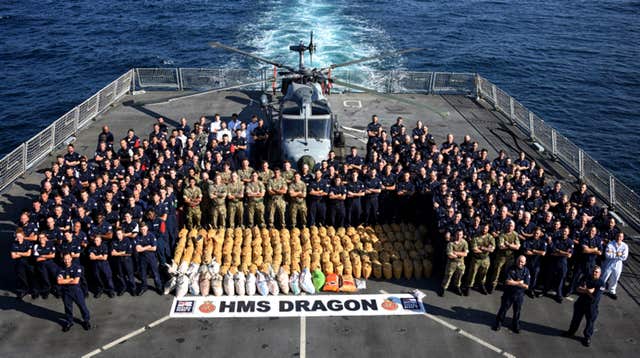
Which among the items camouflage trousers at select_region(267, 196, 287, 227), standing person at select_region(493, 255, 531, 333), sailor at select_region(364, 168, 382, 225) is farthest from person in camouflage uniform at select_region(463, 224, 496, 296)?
camouflage trousers at select_region(267, 196, 287, 227)

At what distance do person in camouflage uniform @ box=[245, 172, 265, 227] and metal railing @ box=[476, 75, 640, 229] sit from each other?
11.5 meters

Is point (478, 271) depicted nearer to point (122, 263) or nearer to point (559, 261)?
point (559, 261)

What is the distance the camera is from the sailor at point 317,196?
15.4m

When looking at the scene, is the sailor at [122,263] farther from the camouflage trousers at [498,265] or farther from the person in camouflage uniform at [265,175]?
the camouflage trousers at [498,265]

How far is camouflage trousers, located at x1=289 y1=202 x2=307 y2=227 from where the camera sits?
15516 millimetres

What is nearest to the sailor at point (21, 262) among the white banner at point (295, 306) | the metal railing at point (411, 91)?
the white banner at point (295, 306)

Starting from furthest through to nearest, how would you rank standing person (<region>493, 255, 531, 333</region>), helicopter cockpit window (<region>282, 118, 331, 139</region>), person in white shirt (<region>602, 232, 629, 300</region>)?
helicopter cockpit window (<region>282, 118, 331, 139</region>) < person in white shirt (<region>602, 232, 629, 300</region>) < standing person (<region>493, 255, 531, 333</region>)

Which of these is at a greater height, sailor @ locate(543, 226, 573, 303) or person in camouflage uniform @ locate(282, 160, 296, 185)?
person in camouflage uniform @ locate(282, 160, 296, 185)

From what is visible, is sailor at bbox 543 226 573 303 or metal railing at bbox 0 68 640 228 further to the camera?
metal railing at bbox 0 68 640 228

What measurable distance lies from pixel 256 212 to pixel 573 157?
497 inches

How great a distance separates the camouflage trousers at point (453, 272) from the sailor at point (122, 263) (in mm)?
7953

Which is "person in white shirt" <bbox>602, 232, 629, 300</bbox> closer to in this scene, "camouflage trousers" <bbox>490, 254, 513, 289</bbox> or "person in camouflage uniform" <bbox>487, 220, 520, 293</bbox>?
"person in camouflage uniform" <bbox>487, 220, 520, 293</bbox>

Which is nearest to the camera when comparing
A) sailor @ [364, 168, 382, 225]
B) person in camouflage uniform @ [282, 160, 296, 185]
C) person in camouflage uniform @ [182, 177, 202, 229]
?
person in camouflage uniform @ [182, 177, 202, 229]

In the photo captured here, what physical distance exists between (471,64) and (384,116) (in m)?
23.5
